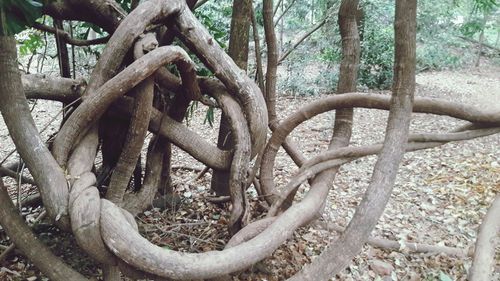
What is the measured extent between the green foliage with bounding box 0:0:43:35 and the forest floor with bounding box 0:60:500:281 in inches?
39.4

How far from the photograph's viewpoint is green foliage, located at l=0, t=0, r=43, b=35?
1328 mm

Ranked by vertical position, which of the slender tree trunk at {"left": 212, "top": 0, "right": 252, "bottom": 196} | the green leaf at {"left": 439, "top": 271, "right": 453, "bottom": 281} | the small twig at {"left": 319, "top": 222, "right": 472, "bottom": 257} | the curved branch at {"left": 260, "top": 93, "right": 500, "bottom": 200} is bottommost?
the green leaf at {"left": 439, "top": 271, "right": 453, "bottom": 281}

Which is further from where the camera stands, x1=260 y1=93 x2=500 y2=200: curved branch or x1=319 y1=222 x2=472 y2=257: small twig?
x1=319 y1=222 x2=472 y2=257: small twig

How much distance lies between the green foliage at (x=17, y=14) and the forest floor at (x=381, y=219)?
1001 millimetres

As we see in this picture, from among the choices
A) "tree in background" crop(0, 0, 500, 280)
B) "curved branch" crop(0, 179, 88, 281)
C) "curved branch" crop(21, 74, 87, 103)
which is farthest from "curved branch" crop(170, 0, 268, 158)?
"curved branch" crop(0, 179, 88, 281)

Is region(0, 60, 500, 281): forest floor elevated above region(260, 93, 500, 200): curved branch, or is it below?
below

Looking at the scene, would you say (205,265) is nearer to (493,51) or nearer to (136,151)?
(136,151)

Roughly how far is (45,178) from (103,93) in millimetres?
350

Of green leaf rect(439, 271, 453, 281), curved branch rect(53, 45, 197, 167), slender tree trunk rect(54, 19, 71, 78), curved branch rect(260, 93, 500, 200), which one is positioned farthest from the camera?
slender tree trunk rect(54, 19, 71, 78)

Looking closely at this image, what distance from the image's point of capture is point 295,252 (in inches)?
83.7

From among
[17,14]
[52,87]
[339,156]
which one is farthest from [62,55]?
[339,156]

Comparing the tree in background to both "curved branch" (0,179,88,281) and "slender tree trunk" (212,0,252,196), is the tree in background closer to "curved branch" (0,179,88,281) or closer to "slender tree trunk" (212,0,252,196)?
"curved branch" (0,179,88,281)

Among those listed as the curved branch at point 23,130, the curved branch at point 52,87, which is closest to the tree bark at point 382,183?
the curved branch at point 23,130

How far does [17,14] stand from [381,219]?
7.30 feet
